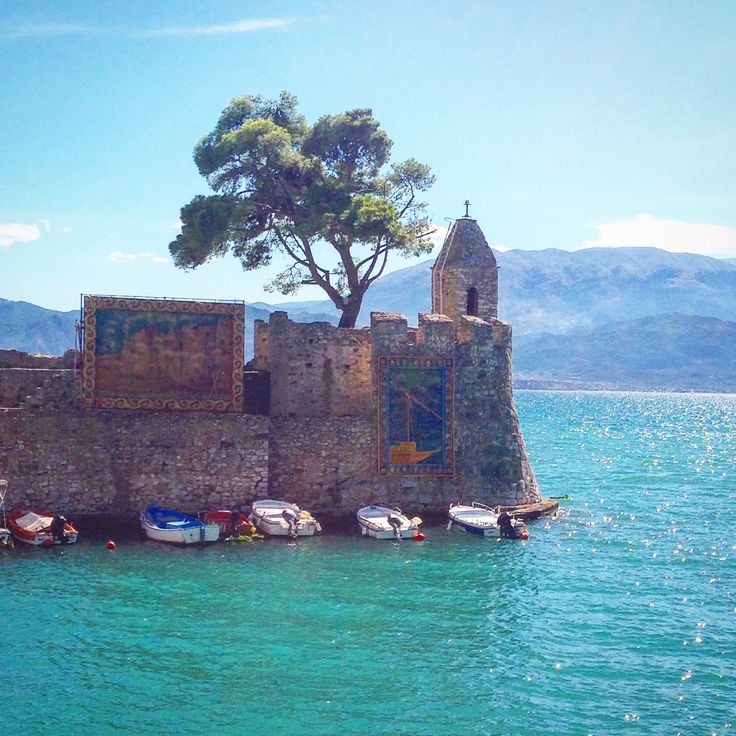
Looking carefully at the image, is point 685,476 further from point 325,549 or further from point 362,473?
point 325,549

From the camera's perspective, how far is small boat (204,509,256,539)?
113 ft

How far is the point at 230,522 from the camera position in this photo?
3541 cm

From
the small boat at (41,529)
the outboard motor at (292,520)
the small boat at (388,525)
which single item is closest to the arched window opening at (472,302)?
the small boat at (388,525)

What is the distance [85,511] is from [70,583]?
280 inches

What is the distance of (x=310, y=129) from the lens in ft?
155

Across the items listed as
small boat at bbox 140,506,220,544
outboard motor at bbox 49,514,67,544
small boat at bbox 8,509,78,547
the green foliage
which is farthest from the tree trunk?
outboard motor at bbox 49,514,67,544

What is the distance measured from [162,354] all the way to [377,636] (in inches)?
668

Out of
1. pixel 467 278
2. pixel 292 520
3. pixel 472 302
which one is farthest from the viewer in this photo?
pixel 472 302

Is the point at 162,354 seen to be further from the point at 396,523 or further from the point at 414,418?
the point at 396,523

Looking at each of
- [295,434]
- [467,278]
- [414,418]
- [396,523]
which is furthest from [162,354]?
[467,278]

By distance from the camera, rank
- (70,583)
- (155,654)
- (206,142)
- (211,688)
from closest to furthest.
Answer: (211,688) < (155,654) < (70,583) < (206,142)

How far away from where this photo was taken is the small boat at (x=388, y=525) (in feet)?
113

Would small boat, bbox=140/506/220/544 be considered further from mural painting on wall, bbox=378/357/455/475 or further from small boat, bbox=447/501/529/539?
small boat, bbox=447/501/529/539

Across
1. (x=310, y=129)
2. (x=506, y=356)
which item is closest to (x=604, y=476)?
(x=506, y=356)
